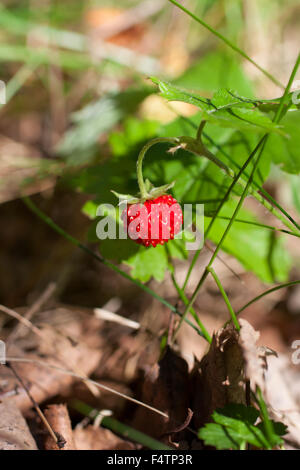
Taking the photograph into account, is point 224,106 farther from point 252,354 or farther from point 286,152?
point 252,354

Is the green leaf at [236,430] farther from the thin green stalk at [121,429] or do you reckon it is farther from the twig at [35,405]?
the twig at [35,405]

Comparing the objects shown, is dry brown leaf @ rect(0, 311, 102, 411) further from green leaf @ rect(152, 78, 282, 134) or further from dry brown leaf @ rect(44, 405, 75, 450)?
green leaf @ rect(152, 78, 282, 134)

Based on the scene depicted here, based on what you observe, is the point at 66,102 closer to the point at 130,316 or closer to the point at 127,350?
the point at 130,316

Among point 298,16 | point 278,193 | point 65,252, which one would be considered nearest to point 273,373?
point 65,252

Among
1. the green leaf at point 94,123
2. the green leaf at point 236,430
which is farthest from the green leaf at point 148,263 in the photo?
the green leaf at point 94,123

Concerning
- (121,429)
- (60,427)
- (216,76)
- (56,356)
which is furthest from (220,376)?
(216,76)

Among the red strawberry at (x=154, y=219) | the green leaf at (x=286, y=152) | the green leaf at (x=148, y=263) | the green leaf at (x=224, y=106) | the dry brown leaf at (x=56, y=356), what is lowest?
the dry brown leaf at (x=56, y=356)
